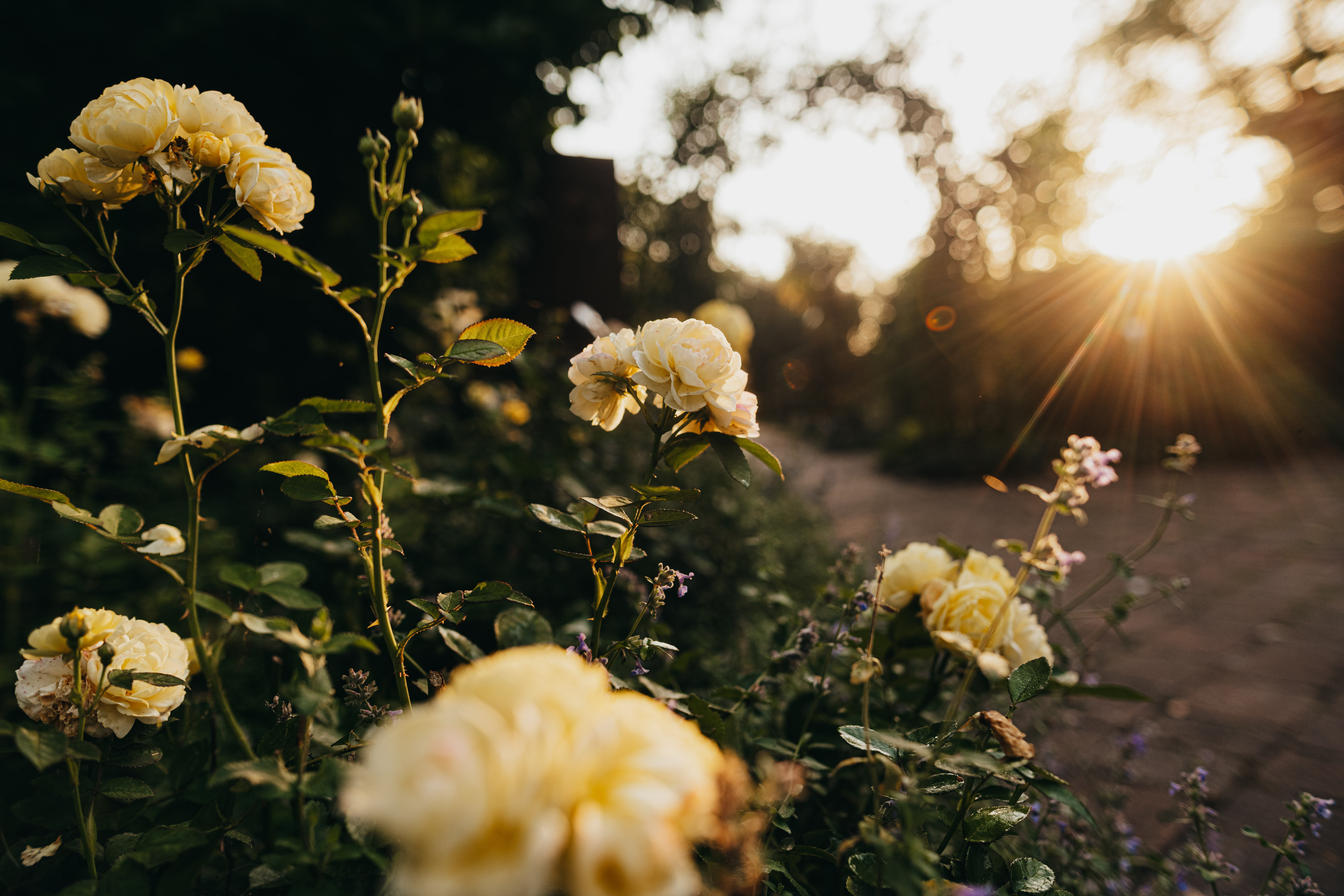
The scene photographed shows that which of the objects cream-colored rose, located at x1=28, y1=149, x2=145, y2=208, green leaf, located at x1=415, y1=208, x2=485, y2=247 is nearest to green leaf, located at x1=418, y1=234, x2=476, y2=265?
green leaf, located at x1=415, y1=208, x2=485, y2=247

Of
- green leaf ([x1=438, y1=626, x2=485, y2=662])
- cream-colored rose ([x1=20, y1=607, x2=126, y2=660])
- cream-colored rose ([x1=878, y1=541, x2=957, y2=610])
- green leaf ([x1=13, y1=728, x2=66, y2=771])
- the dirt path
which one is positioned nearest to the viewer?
green leaf ([x1=13, y1=728, x2=66, y2=771])

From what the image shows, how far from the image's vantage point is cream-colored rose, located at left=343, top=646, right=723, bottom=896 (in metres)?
0.30

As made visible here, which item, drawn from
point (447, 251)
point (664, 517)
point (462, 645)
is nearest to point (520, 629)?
point (462, 645)

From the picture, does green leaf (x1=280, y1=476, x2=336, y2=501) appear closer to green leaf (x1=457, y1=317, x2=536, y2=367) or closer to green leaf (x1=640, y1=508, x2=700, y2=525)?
green leaf (x1=457, y1=317, x2=536, y2=367)

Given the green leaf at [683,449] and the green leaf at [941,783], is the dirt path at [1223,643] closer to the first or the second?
the green leaf at [941,783]

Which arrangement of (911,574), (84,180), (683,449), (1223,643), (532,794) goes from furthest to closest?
1. (1223,643)
2. (911,574)
3. (683,449)
4. (84,180)
5. (532,794)

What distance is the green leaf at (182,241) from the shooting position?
63 centimetres

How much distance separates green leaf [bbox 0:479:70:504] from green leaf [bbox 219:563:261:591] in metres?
0.17

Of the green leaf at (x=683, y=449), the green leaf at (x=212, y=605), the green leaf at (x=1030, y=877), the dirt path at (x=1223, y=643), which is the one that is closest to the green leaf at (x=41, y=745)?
the green leaf at (x=212, y=605)

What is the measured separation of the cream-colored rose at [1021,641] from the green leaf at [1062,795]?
0.56ft

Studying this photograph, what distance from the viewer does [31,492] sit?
2.08 feet

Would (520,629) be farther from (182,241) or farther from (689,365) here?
(182,241)

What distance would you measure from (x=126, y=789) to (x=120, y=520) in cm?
32

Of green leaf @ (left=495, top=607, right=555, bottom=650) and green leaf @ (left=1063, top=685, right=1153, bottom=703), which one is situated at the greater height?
green leaf @ (left=1063, top=685, right=1153, bottom=703)
